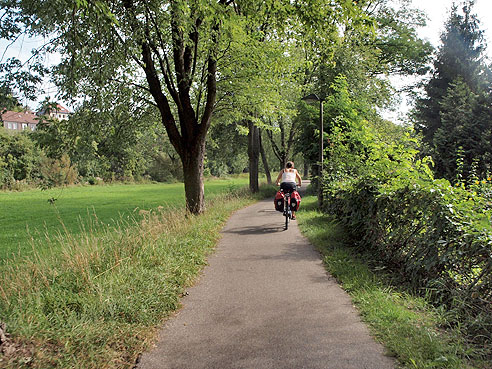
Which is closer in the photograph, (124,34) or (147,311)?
(147,311)

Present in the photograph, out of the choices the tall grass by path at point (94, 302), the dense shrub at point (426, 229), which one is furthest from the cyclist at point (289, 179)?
the tall grass by path at point (94, 302)

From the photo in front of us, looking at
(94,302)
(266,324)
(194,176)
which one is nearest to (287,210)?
(194,176)

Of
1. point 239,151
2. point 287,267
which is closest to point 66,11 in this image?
point 287,267

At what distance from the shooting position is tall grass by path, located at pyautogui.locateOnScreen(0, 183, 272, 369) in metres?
3.12

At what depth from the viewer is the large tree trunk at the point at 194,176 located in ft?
39.1

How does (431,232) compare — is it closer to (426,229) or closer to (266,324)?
(426,229)

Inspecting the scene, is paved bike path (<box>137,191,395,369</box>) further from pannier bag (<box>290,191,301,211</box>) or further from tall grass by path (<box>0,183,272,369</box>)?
pannier bag (<box>290,191,301,211</box>)

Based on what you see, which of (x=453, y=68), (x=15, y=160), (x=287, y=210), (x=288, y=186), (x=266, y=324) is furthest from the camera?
(x=453, y=68)

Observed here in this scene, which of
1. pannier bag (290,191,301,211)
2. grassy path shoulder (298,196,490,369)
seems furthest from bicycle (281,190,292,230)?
grassy path shoulder (298,196,490,369)

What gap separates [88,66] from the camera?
581 centimetres

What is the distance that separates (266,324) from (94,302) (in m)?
1.93

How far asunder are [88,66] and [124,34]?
88 cm

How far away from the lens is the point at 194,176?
1207 cm

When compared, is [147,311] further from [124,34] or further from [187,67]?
[187,67]
